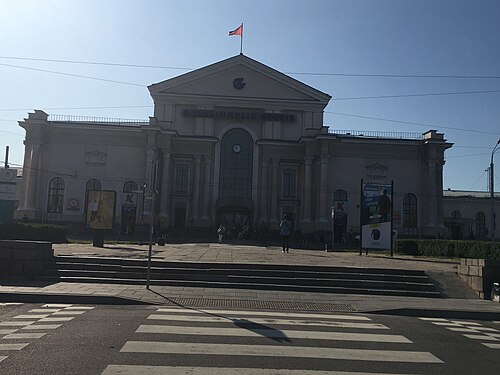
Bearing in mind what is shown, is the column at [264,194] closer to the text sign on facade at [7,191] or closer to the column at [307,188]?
the column at [307,188]

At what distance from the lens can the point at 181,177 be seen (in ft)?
171

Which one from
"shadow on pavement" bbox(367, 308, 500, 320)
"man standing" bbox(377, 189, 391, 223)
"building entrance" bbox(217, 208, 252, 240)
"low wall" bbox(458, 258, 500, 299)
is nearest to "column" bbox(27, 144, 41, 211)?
"building entrance" bbox(217, 208, 252, 240)

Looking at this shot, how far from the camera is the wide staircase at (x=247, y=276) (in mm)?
15297

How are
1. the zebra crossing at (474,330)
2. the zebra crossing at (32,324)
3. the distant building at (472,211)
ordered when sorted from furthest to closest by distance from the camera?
the distant building at (472,211), the zebra crossing at (474,330), the zebra crossing at (32,324)

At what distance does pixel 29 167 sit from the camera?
1943 inches

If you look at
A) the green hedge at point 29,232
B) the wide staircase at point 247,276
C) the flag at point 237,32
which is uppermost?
the flag at point 237,32

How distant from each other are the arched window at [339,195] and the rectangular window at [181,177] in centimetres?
1620

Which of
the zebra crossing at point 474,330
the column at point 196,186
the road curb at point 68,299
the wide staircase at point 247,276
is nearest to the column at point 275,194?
the column at point 196,186

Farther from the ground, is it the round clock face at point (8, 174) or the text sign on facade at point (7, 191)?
the round clock face at point (8, 174)

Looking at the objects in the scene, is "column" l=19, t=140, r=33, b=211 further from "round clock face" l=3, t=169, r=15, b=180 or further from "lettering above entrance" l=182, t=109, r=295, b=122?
"round clock face" l=3, t=169, r=15, b=180

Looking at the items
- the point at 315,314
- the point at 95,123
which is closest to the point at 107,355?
the point at 315,314

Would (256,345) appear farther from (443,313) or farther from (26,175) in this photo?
(26,175)

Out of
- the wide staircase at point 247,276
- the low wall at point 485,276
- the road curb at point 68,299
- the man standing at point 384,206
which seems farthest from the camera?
the man standing at point 384,206

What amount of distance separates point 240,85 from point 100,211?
105 ft
